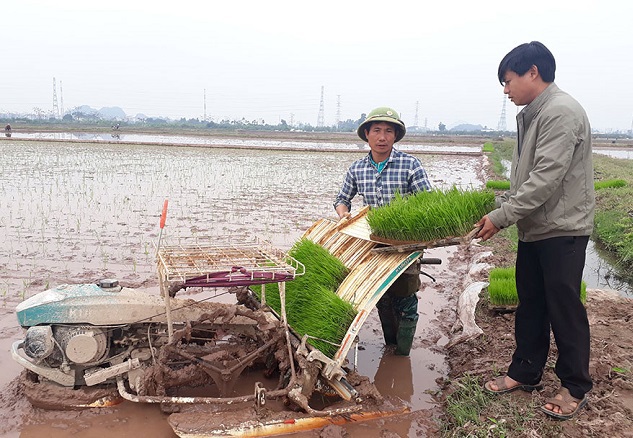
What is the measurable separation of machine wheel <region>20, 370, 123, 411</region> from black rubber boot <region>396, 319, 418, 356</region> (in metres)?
2.19

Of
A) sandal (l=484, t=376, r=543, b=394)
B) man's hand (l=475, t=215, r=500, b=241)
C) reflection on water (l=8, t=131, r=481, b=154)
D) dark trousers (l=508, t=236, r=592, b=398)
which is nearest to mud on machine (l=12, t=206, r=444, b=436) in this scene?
man's hand (l=475, t=215, r=500, b=241)

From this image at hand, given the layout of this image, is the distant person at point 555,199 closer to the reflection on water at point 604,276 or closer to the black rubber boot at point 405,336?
the black rubber boot at point 405,336

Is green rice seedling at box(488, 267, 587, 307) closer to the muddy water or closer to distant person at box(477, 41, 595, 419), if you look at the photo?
the muddy water

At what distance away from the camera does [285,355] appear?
2.98 meters

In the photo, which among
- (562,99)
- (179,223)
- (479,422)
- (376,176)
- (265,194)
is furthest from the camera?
(265,194)

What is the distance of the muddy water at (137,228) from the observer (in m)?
3.07

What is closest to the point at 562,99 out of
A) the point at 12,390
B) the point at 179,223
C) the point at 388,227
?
the point at 388,227

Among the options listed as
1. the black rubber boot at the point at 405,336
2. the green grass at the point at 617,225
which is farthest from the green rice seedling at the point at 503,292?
the green grass at the point at 617,225

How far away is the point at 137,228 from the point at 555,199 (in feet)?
22.4

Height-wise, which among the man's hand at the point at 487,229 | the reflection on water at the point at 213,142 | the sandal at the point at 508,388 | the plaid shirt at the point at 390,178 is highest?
the reflection on water at the point at 213,142

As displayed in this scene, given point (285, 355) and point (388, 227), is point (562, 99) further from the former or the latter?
point (285, 355)

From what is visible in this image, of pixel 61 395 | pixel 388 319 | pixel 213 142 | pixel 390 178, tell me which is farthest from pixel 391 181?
pixel 213 142

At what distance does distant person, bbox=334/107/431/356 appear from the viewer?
12.1 ft

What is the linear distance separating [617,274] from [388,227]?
5089 mm
